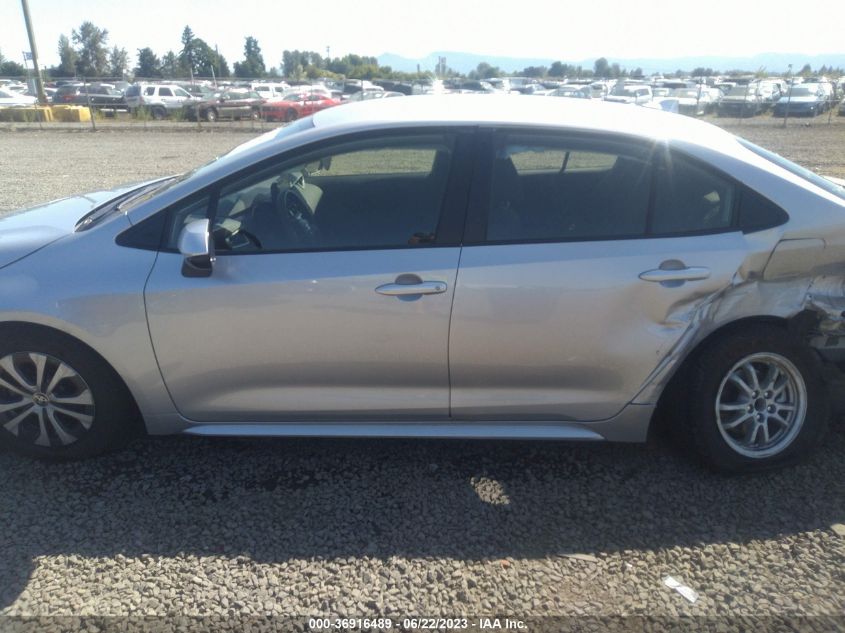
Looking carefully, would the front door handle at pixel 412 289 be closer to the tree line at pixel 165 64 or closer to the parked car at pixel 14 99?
the parked car at pixel 14 99

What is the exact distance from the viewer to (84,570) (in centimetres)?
277

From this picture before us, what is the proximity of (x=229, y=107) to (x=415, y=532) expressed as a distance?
27.0 metres

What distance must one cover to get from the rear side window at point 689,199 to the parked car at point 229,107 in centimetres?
2549

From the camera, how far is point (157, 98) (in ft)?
99.8

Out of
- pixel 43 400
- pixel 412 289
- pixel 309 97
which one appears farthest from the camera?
pixel 309 97

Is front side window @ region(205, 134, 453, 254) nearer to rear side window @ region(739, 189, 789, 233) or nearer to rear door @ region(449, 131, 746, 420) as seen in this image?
rear door @ region(449, 131, 746, 420)

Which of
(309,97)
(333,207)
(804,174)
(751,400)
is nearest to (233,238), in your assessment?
(333,207)

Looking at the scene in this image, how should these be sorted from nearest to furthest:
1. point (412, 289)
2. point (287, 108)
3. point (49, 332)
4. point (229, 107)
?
point (412, 289)
point (49, 332)
point (287, 108)
point (229, 107)

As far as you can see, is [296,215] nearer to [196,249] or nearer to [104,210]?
[196,249]

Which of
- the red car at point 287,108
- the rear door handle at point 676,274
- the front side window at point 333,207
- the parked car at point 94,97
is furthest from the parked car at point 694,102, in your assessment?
the front side window at point 333,207

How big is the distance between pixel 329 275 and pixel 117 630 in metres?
1.58

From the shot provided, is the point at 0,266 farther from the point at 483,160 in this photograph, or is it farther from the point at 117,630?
the point at 483,160

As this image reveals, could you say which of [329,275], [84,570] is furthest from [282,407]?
[84,570]

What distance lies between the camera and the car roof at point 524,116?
130 inches
